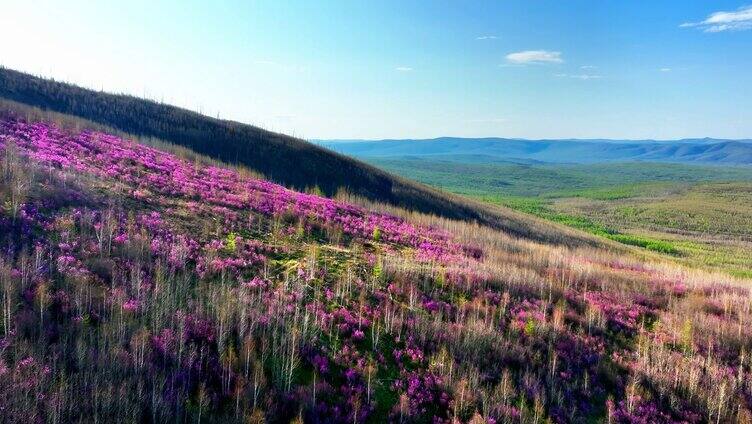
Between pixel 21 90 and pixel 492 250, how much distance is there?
3843cm

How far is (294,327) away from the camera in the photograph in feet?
28.0

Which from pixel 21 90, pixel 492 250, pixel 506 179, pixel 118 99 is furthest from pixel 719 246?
pixel 506 179

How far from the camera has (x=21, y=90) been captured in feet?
117

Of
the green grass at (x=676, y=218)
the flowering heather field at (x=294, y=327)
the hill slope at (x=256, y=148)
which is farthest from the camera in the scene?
the green grass at (x=676, y=218)

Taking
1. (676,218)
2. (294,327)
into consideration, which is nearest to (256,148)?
(294,327)

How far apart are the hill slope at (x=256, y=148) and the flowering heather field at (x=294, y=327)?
21917 millimetres

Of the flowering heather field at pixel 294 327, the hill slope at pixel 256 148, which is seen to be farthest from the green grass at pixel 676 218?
the flowering heather field at pixel 294 327

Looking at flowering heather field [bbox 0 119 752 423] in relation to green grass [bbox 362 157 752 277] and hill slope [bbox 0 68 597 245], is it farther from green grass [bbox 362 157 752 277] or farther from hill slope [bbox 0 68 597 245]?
green grass [bbox 362 157 752 277]

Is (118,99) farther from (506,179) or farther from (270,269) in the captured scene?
(506,179)

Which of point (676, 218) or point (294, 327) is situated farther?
point (676, 218)

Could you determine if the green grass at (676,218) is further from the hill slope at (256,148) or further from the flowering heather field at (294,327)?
the flowering heather field at (294,327)

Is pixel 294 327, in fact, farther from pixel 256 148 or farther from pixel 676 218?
pixel 676 218

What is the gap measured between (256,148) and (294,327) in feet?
121

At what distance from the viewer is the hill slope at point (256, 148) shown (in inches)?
1473
